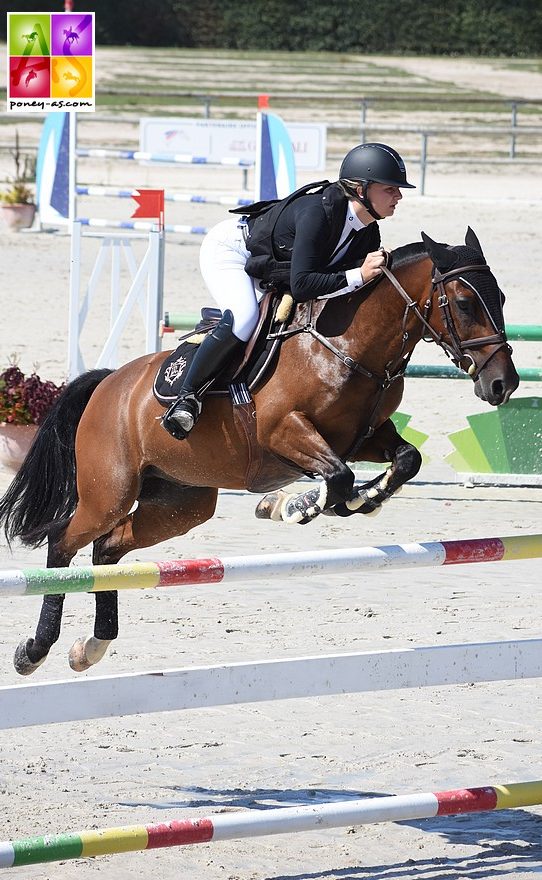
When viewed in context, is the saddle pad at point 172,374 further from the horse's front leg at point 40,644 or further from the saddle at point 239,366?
the horse's front leg at point 40,644

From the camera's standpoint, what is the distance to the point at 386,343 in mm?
4211

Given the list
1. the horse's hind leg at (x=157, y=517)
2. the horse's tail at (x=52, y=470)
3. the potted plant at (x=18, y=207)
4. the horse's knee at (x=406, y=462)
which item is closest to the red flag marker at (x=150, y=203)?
the horse's tail at (x=52, y=470)

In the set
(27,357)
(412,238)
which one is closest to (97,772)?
(27,357)

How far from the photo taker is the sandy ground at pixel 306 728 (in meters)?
3.71

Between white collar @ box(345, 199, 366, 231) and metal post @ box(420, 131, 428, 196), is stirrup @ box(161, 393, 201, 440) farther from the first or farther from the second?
metal post @ box(420, 131, 428, 196)

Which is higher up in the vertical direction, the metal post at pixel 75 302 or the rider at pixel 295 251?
the rider at pixel 295 251

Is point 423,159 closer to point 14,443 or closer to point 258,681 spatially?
point 14,443

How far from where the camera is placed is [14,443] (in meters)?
7.73

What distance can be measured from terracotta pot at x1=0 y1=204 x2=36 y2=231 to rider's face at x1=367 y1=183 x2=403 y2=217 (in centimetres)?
1229

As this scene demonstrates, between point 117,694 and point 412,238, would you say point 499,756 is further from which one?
point 412,238

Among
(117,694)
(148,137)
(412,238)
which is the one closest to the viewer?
(117,694)

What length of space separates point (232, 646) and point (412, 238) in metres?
9.62

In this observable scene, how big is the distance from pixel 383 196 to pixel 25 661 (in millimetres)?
1840

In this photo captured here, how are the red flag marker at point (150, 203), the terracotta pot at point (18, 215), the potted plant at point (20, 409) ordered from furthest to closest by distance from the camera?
1. the terracotta pot at point (18, 215)
2. the red flag marker at point (150, 203)
3. the potted plant at point (20, 409)
